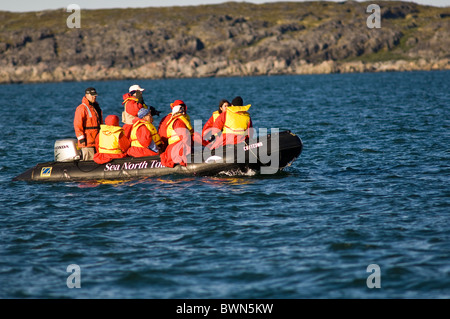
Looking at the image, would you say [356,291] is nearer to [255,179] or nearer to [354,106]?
[255,179]

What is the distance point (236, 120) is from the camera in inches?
585

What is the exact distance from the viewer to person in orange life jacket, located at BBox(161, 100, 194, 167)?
14.7 meters

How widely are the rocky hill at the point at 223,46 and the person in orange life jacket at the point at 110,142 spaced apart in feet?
433

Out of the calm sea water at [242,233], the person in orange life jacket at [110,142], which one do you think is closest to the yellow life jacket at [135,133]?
the person in orange life jacket at [110,142]

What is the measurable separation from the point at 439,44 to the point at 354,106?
123 metres

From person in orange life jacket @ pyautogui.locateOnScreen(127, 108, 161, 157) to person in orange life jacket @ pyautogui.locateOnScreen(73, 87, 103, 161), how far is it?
1.03m

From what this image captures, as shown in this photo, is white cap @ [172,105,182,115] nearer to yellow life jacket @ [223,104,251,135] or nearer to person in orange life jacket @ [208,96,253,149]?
person in orange life jacket @ [208,96,253,149]

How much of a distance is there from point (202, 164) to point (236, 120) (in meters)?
1.40

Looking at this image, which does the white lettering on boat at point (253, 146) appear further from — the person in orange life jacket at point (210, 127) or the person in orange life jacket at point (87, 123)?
the person in orange life jacket at point (87, 123)

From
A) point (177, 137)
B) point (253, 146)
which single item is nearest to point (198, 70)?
point (177, 137)

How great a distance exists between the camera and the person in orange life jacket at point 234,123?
1482 centimetres

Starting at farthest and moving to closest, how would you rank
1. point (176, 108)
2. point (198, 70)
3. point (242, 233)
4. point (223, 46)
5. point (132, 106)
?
point (223, 46) → point (198, 70) → point (132, 106) → point (176, 108) → point (242, 233)

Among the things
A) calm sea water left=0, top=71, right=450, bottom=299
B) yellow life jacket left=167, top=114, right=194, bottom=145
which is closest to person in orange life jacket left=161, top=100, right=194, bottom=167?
yellow life jacket left=167, top=114, right=194, bottom=145

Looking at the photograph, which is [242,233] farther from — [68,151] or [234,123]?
[68,151]
